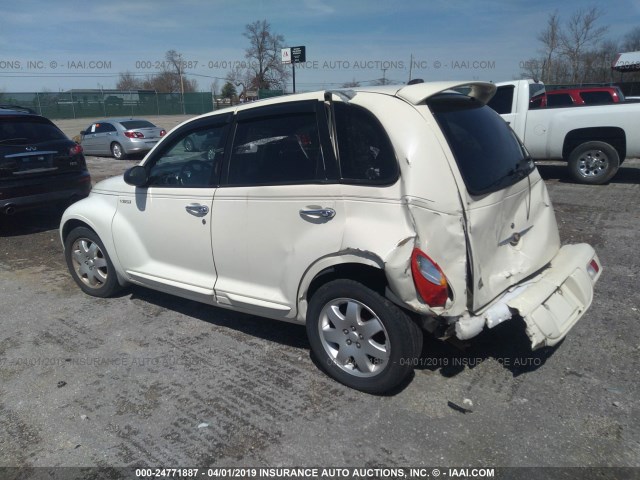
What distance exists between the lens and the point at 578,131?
1007cm

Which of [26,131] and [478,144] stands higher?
[26,131]

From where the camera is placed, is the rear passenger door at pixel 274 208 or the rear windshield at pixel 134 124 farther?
the rear windshield at pixel 134 124

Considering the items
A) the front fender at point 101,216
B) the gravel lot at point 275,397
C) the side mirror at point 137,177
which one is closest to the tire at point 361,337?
the gravel lot at point 275,397

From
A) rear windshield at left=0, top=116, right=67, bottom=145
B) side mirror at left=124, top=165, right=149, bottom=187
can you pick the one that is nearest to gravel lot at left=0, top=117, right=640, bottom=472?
side mirror at left=124, top=165, right=149, bottom=187

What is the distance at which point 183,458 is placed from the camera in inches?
107

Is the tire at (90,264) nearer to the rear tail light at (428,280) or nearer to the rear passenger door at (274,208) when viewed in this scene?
the rear passenger door at (274,208)

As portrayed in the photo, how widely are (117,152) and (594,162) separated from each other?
14.9m

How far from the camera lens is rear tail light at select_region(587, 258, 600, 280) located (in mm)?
3582

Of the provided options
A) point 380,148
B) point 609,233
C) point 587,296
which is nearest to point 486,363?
point 587,296

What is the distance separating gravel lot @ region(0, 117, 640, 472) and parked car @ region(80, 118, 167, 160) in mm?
13554

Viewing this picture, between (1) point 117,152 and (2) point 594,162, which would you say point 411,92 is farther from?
(1) point 117,152

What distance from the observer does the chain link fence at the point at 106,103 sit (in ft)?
135

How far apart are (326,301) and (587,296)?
175cm

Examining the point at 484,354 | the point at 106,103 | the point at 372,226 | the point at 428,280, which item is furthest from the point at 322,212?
the point at 106,103
